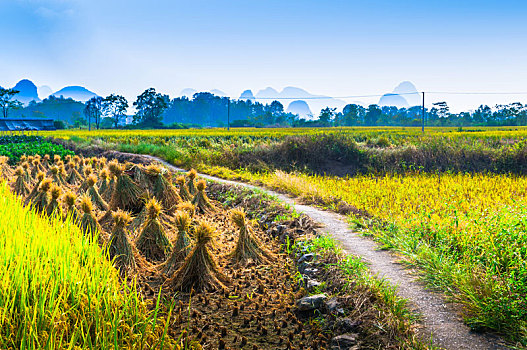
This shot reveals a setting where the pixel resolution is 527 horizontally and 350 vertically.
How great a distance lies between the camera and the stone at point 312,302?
13.0ft

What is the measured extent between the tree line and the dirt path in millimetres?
31916

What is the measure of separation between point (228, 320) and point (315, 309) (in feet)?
3.07

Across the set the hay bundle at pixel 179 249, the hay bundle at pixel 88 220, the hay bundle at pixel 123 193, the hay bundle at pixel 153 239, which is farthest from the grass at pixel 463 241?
the hay bundle at pixel 88 220

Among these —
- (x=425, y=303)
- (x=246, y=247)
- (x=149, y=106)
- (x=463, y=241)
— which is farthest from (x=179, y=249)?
(x=149, y=106)

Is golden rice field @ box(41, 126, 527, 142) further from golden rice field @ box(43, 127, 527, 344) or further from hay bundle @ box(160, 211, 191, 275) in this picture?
hay bundle @ box(160, 211, 191, 275)

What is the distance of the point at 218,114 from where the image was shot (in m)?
125

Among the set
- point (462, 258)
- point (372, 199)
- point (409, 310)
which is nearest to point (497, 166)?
point (372, 199)

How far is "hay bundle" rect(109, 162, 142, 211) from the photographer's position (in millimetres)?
7816

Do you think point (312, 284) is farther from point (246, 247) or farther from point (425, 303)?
point (246, 247)

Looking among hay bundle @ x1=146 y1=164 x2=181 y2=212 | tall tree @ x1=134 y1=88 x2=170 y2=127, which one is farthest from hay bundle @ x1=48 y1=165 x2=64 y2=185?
tall tree @ x1=134 y1=88 x2=170 y2=127

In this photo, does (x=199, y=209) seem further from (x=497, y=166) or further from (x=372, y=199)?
(x=497, y=166)

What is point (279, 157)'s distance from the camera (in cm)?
1636

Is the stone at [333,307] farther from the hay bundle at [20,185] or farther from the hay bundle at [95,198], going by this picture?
the hay bundle at [20,185]

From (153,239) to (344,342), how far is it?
3381 mm
